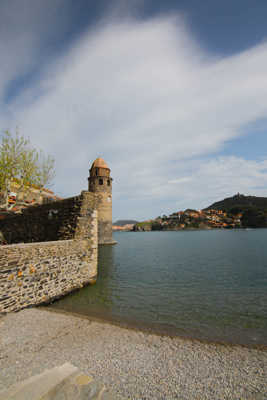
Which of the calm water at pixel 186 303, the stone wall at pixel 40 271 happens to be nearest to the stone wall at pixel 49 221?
the stone wall at pixel 40 271

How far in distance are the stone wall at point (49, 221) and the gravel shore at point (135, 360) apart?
587cm

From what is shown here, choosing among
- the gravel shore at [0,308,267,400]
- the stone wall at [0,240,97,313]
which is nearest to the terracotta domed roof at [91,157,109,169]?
the stone wall at [0,240,97,313]

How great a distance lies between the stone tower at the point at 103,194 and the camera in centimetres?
3872

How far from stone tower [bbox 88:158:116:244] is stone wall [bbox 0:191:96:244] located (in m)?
22.7

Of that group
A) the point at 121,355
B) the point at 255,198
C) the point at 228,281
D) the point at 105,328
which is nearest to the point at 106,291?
the point at 105,328

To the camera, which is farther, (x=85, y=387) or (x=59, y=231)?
(x=59, y=231)

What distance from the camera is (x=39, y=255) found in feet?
28.1

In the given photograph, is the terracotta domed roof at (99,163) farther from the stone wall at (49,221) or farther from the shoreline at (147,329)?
the shoreline at (147,329)

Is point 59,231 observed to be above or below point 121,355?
above

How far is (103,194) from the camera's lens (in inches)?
1539

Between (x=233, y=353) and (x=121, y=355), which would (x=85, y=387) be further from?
(x=233, y=353)

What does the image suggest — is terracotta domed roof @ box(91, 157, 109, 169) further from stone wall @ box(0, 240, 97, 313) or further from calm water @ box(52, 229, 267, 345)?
stone wall @ box(0, 240, 97, 313)

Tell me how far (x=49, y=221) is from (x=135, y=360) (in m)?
10.7

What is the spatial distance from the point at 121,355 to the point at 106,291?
21.2 feet
